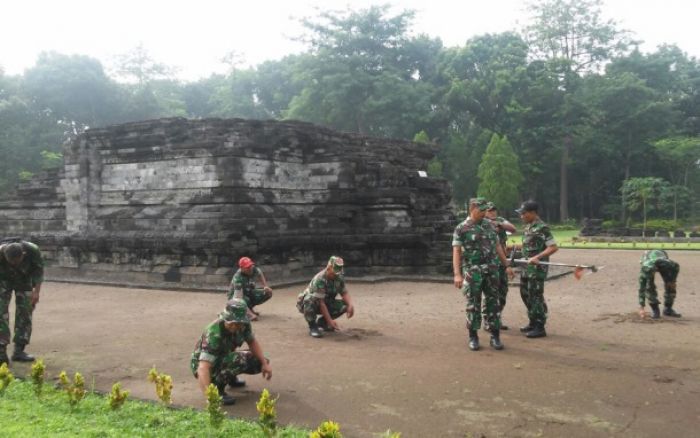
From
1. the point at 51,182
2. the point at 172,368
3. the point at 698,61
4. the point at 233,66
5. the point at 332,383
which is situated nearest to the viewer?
the point at 332,383

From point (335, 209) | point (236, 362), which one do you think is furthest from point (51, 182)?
point (236, 362)

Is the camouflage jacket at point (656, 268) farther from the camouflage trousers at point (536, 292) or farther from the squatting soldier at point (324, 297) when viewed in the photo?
the squatting soldier at point (324, 297)

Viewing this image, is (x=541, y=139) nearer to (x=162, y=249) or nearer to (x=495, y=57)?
(x=495, y=57)

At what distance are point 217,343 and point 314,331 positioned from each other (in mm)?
2843

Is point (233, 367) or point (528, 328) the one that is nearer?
point (233, 367)

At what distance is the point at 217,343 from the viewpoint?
4.68 metres

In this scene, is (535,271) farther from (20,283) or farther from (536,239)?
(20,283)

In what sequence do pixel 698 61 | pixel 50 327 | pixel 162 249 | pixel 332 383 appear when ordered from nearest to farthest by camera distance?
pixel 332 383 → pixel 50 327 → pixel 162 249 → pixel 698 61

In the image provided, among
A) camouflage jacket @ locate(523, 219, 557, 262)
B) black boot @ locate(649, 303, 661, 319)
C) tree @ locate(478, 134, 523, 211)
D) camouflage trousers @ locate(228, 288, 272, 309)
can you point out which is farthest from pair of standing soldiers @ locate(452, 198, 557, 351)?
tree @ locate(478, 134, 523, 211)

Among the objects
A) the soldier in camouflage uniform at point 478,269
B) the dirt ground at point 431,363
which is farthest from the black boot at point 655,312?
the soldier in camouflage uniform at point 478,269

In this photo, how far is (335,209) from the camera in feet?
48.4

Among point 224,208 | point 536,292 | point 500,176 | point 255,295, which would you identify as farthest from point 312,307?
point 500,176

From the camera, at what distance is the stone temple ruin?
508 inches

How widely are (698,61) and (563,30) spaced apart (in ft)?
39.4
